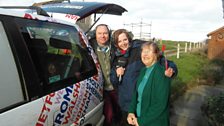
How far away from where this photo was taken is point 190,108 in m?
6.60

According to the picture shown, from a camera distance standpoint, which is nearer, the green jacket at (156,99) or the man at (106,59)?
the green jacket at (156,99)

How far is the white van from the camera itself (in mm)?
2111

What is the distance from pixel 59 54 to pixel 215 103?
2791mm

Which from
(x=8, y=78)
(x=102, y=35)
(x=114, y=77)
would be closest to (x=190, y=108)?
(x=114, y=77)

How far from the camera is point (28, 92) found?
2195 mm

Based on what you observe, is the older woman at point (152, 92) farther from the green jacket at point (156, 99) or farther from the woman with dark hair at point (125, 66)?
the woman with dark hair at point (125, 66)

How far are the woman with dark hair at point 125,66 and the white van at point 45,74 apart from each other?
0.75 feet

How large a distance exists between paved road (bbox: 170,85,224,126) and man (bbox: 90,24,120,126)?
202 cm

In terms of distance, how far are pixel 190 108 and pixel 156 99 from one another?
4.15m

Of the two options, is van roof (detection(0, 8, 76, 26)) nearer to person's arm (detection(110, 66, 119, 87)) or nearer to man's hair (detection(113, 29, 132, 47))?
man's hair (detection(113, 29, 132, 47))

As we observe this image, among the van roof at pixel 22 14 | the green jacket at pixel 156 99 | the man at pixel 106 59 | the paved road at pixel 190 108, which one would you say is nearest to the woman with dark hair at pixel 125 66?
the man at pixel 106 59

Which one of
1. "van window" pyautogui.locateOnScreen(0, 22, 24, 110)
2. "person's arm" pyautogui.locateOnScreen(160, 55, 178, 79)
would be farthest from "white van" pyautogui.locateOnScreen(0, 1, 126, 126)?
"person's arm" pyautogui.locateOnScreen(160, 55, 178, 79)

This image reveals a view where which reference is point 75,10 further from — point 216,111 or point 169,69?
point 216,111

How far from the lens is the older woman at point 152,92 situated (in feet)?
8.97
